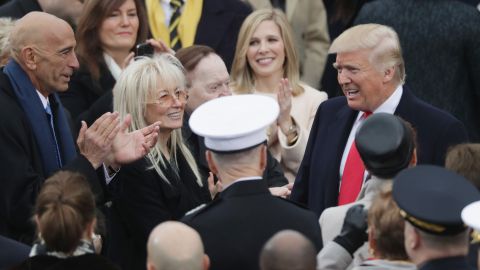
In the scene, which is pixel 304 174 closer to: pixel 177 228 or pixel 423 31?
pixel 423 31

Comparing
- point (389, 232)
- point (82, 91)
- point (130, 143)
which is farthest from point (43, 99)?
point (389, 232)

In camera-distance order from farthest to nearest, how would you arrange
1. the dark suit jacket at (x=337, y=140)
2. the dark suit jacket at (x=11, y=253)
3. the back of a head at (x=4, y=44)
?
the back of a head at (x=4, y=44), the dark suit jacket at (x=337, y=140), the dark suit jacket at (x=11, y=253)

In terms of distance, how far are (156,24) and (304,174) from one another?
2702 mm

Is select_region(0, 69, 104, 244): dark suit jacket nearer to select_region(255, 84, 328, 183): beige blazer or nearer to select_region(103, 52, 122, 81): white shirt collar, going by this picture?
select_region(255, 84, 328, 183): beige blazer

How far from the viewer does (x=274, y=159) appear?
7.80 meters

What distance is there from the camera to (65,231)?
201 inches

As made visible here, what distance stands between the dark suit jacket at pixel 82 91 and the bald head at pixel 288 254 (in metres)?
4.21

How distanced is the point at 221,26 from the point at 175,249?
486cm

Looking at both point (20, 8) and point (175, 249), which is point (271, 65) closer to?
point (20, 8)

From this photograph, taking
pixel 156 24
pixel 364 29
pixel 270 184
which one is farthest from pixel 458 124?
pixel 156 24

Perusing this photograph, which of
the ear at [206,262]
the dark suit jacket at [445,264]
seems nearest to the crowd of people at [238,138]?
the dark suit jacket at [445,264]

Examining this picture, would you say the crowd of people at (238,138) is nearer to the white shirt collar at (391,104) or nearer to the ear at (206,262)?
A: the white shirt collar at (391,104)

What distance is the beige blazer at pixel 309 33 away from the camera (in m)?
10.0

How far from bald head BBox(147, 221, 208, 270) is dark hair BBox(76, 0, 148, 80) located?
4001mm
